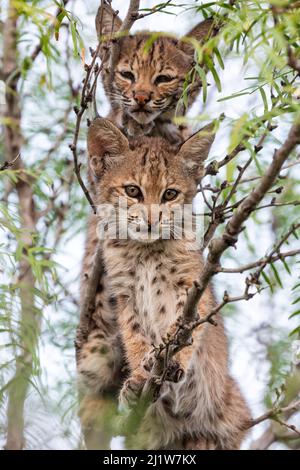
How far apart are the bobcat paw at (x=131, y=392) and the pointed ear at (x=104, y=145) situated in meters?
1.69

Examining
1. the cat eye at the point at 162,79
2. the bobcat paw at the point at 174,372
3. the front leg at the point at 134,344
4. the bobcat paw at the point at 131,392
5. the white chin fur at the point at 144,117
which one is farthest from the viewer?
the cat eye at the point at 162,79

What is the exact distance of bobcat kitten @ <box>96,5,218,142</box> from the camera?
6422 mm

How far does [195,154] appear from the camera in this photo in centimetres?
614

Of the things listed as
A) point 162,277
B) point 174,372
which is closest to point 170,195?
point 162,277

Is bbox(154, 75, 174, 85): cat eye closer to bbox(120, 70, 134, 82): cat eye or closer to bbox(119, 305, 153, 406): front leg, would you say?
bbox(120, 70, 134, 82): cat eye

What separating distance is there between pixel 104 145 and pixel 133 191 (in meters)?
0.41

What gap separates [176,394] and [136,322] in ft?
1.83

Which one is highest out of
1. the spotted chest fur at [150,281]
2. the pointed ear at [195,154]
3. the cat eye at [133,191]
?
the pointed ear at [195,154]

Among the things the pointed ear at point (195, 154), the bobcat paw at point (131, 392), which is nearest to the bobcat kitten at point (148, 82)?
the pointed ear at point (195, 154)

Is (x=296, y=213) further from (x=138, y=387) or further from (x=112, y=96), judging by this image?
(x=138, y=387)

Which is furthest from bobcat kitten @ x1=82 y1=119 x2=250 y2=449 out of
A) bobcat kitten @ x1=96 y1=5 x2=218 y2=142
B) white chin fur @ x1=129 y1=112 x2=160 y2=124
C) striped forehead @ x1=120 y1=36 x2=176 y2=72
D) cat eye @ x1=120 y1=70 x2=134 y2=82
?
striped forehead @ x1=120 y1=36 x2=176 y2=72

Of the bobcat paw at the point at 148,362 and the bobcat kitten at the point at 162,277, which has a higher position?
the bobcat kitten at the point at 162,277

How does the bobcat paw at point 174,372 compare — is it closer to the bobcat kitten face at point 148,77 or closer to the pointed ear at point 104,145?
the pointed ear at point 104,145

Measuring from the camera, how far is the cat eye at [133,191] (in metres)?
6.10
